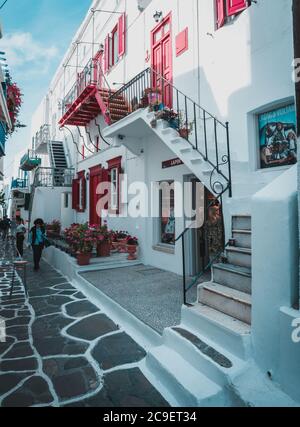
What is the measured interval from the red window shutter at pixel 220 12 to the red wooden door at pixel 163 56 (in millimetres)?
1961

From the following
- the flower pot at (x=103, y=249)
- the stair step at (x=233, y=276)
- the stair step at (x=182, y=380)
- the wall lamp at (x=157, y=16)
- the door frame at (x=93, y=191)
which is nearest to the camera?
the stair step at (x=182, y=380)

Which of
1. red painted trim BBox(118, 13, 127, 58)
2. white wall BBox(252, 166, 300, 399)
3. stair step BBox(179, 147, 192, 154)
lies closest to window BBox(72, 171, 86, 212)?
red painted trim BBox(118, 13, 127, 58)

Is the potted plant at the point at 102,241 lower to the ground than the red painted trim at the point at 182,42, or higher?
lower

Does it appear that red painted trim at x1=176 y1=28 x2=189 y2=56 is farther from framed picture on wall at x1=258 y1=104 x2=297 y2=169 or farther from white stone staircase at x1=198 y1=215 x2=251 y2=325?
white stone staircase at x1=198 y1=215 x2=251 y2=325

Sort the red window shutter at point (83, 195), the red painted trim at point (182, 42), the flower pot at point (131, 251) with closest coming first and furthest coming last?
1. the red painted trim at point (182, 42)
2. the flower pot at point (131, 251)
3. the red window shutter at point (83, 195)

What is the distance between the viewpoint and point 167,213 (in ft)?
27.4

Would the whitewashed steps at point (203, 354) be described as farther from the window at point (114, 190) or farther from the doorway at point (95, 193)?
the doorway at point (95, 193)

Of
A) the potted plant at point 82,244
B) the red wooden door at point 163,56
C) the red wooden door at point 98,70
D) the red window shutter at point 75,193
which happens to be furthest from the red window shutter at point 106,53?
the potted plant at point 82,244

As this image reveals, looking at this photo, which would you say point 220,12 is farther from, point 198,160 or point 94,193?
point 94,193

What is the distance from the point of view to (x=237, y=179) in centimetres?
542

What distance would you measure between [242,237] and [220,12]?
17.5ft

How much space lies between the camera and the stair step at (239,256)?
3.65m
